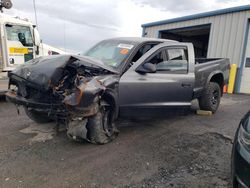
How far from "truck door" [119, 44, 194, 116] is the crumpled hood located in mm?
445

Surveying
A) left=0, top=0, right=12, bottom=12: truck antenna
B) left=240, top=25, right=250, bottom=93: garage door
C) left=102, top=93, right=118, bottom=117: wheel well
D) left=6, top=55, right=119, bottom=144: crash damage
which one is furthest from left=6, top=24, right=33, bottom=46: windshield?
left=240, top=25, right=250, bottom=93: garage door

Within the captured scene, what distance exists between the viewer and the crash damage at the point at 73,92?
3123 mm

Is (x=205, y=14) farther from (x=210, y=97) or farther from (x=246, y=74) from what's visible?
(x=210, y=97)

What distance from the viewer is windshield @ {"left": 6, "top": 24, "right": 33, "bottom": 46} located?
7129 mm

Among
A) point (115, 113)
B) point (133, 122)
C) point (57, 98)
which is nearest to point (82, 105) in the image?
point (57, 98)

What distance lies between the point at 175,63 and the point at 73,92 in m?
2.36

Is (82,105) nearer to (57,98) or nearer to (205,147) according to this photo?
(57,98)

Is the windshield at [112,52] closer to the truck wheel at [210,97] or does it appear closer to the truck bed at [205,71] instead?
the truck bed at [205,71]

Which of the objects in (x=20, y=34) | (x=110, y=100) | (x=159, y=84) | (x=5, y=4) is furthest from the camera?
(x=5, y=4)

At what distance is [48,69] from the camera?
3227 millimetres

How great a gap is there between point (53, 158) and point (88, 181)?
81cm

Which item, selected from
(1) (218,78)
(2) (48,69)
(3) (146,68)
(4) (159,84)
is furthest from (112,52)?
(1) (218,78)

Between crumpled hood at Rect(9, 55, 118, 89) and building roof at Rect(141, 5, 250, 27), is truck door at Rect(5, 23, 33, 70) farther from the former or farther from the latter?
building roof at Rect(141, 5, 250, 27)

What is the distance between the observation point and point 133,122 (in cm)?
496
